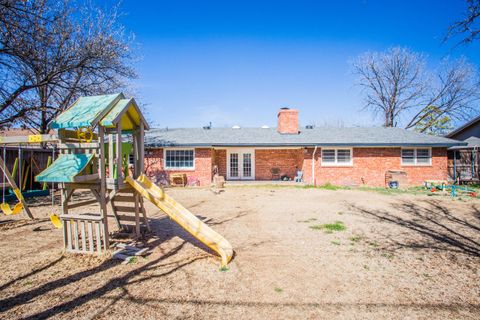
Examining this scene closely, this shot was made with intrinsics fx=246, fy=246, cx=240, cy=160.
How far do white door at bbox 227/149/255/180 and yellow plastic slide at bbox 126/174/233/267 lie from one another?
1280 cm

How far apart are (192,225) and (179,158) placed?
12.5 meters

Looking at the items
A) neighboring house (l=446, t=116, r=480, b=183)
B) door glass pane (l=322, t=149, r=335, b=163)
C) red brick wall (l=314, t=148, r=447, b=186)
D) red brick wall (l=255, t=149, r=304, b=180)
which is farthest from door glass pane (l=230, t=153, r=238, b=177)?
neighboring house (l=446, t=116, r=480, b=183)

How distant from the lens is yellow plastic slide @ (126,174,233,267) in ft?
14.6

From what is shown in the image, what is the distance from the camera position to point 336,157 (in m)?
16.2

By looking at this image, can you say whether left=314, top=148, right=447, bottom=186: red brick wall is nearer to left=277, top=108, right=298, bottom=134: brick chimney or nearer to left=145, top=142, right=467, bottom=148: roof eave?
left=145, top=142, right=467, bottom=148: roof eave

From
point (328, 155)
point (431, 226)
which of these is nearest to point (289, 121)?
point (328, 155)

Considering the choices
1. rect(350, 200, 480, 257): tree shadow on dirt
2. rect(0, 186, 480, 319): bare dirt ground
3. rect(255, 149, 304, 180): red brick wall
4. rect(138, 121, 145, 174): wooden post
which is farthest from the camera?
rect(255, 149, 304, 180): red brick wall

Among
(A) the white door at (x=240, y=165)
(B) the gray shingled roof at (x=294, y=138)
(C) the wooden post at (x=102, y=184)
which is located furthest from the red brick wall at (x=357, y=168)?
(C) the wooden post at (x=102, y=184)

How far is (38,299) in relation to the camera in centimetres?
323

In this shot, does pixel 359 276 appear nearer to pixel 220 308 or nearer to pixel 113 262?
pixel 220 308

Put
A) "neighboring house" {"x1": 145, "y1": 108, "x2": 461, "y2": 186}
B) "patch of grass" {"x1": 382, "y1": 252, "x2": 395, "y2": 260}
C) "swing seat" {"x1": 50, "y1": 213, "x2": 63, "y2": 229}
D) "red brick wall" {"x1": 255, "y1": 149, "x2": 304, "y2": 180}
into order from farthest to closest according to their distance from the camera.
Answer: "red brick wall" {"x1": 255, "y1": 149, "x2": 304, "y2": 180}
"neighboring house" {"x1": 145, "y1": 108, "x2": 461, "y2": 186}
"swing seat" {"x1": 50, "y1": 213, "x2": 63, "y2": 229}
"patch of grass" {"x1": 382, "y1": 252, "x2": 395, "y2": 260}

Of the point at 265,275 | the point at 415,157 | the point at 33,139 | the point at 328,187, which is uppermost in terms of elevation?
the point at 33,139

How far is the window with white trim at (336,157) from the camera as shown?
53.0ft

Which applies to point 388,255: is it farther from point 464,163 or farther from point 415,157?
point 464,163
